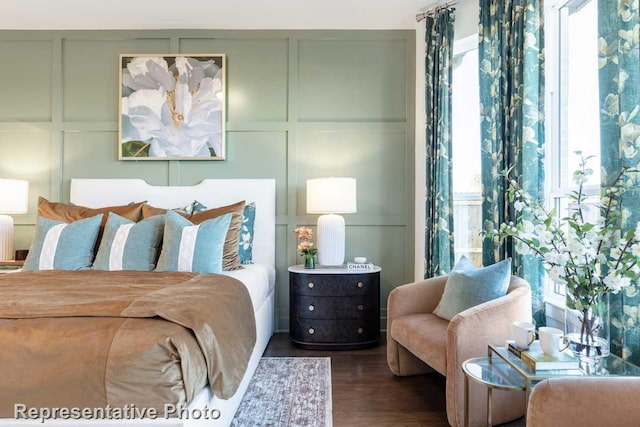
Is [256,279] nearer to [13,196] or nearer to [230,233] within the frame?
[230,233]

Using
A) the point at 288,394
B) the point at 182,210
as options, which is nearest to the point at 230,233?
the point at 182,210

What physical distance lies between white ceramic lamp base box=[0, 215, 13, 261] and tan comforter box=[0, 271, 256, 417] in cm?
212

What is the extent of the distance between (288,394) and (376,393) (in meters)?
0.54

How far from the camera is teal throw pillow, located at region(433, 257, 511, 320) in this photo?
235 centimetres

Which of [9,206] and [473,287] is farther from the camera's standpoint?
[9,206]

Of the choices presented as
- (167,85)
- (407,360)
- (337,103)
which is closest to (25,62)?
(167,85)

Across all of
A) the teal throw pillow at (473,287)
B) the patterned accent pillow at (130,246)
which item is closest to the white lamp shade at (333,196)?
the teal throw pillow at (473,287)

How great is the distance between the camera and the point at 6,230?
3578mm

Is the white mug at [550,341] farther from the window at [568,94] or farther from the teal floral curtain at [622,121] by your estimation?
the window at [568,94]

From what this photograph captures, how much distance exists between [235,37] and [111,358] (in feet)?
10.6

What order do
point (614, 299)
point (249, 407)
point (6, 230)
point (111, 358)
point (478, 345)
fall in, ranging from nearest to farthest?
1. point (111, 358)
2. point (614, 299)
3. point (478, 345)
4. point (249, 407)
5. point (6, 230)

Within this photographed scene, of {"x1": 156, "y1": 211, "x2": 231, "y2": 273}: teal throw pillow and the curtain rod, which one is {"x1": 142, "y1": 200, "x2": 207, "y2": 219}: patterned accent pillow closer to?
{"x1": 156, "y1": 211, "x2": 231, "y2": 273}: teal throw pillow

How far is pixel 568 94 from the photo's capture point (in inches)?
106

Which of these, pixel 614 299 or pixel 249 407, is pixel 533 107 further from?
pixel 249 407
